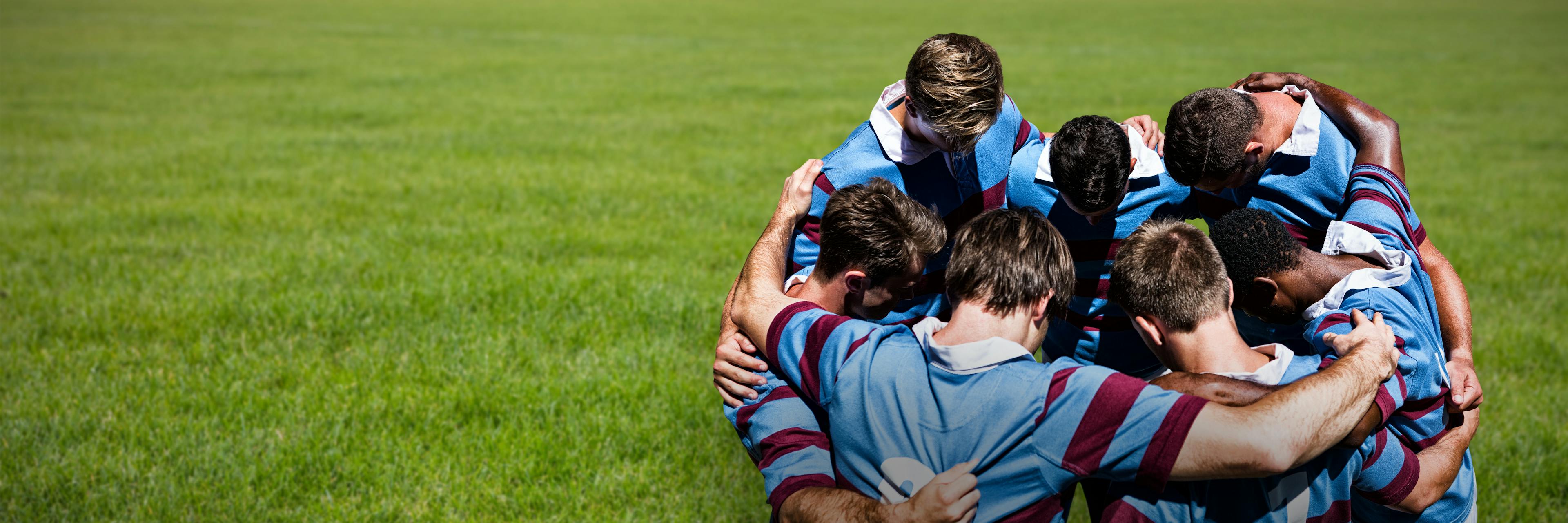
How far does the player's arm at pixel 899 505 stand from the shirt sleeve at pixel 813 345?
0.85 ft

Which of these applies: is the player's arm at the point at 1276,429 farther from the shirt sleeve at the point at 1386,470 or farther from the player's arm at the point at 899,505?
the player's arm at the point at 899,505

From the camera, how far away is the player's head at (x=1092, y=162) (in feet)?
9.97

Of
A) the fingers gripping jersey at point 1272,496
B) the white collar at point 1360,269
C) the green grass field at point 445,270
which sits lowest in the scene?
the green grass field at point 445,270

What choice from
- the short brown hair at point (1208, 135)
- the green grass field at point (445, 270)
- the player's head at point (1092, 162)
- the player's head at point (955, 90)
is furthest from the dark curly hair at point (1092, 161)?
the green grass field at point (445, 270)

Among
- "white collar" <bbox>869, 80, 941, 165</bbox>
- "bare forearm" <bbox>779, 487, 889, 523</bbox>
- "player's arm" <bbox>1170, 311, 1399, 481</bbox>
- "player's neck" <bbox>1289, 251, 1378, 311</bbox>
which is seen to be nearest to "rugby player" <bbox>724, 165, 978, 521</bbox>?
"bare forearm" <bbox>779, 487, 889, 523</bbox>

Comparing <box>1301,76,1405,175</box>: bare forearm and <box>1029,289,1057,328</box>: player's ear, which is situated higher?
<box>1301,76,1405,175</box>: bare forearm

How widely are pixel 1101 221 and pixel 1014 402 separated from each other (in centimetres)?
167

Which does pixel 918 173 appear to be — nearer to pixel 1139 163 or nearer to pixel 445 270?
pixel 1139 163

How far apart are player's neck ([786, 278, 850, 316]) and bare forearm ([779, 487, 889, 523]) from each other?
619 mm

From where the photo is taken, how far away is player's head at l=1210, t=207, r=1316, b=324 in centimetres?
275

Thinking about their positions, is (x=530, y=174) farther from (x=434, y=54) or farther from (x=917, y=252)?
(x=434, y=54)

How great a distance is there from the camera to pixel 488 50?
2661cm

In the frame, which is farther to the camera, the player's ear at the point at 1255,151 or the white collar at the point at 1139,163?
the white collar at the point at 1139,163

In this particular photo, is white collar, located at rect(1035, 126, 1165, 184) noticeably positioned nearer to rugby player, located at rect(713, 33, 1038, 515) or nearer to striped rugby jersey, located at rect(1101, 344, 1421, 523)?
rugby player, located at rect(713, 33, 1038, 515)
